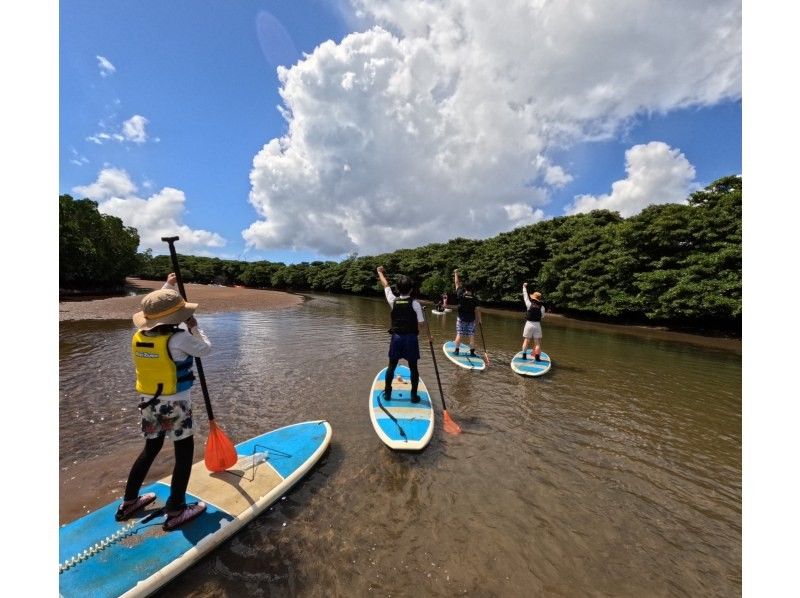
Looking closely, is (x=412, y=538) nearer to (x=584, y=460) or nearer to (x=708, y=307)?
(x=584, y=460)

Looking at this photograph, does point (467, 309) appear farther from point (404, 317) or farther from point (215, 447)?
point (215, 447)

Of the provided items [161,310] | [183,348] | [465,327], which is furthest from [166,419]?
[465,327]

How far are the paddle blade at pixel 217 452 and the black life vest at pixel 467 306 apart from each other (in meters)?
8.56

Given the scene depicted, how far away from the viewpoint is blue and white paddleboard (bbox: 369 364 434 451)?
5789 millimetres

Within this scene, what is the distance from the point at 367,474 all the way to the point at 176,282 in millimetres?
4253

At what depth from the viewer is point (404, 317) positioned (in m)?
6.74

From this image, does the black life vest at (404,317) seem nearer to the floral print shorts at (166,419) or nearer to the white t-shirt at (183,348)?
the white t-shirt at (183,348)

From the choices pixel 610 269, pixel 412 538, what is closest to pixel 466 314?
pixel 412 538

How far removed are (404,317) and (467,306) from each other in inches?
208

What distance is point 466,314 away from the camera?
11.8 metres

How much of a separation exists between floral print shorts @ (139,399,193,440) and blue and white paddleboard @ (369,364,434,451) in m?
3.31

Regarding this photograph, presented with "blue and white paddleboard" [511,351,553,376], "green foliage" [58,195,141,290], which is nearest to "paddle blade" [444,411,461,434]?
"blue and white paddleboard" [511,351,553,376]

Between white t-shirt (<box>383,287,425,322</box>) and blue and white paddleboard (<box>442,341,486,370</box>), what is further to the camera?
blue and white paddleboard (<box>442,341,486,370</box>)

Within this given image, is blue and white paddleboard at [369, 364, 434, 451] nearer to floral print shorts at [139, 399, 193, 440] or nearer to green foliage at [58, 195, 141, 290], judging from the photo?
floral print shorts at [139, 399, 193, 440]
